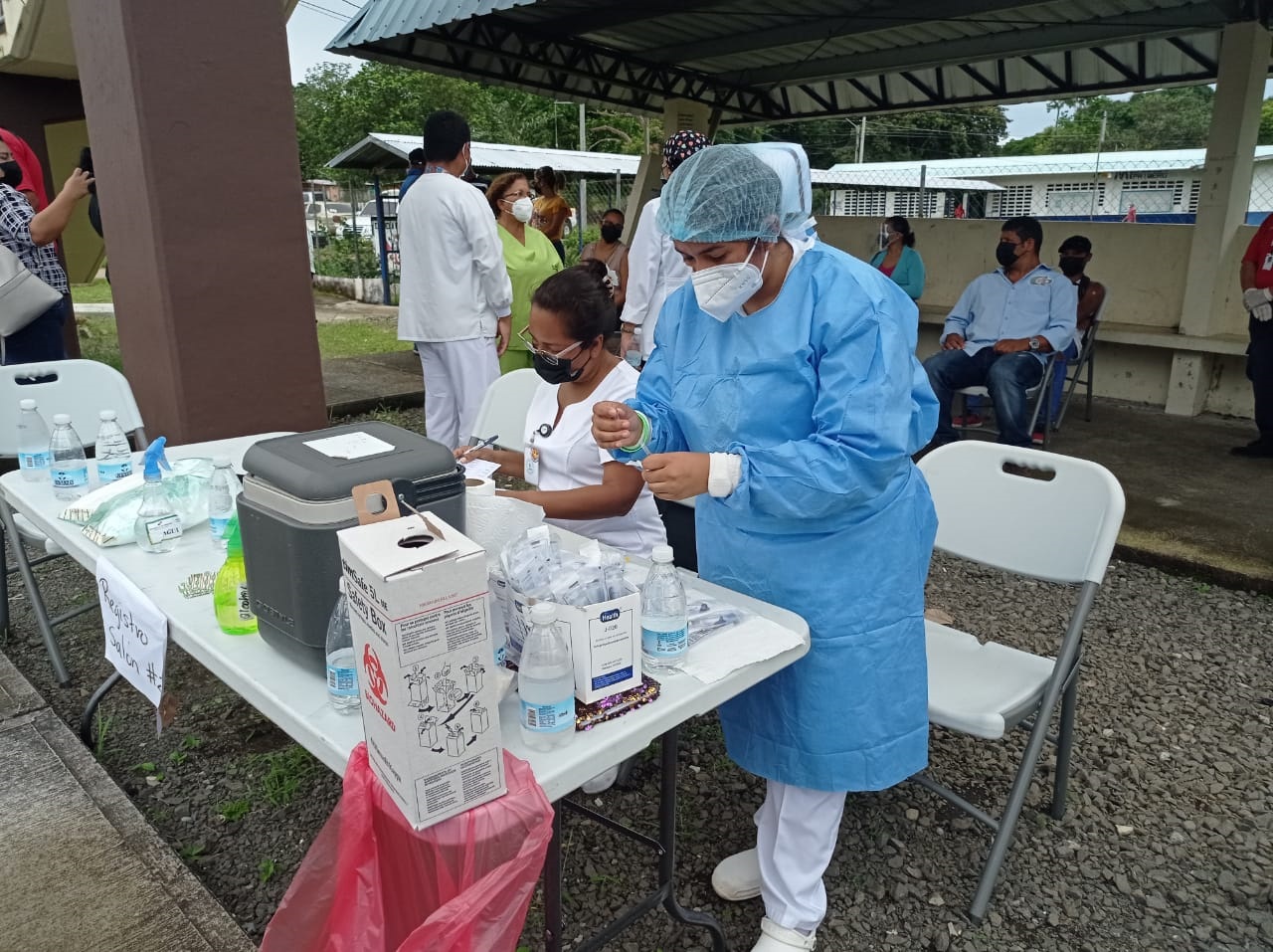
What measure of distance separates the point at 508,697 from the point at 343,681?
25 cm

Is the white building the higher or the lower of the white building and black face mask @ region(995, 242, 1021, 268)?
the higher

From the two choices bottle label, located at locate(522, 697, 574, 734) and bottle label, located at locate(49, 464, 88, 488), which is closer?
bottle label, located at locate(522, 697, 574, 734)

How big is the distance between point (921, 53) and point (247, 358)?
7.23 metres

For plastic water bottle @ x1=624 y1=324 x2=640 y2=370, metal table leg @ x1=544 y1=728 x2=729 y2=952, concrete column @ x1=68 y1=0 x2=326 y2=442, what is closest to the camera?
metal table leg @ x1=544 y1=728 x2=729 y2=952

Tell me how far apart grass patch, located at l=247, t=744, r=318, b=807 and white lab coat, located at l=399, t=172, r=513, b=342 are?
233 centimetres

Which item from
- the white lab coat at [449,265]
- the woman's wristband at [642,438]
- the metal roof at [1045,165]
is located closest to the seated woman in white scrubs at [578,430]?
the woman's wristband at [642,438]

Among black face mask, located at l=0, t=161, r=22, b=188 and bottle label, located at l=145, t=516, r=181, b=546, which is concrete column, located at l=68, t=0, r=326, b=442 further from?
bottle label, located at l=145, t=516, r=181, b=546

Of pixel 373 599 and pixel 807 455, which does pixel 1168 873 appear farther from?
pixel 373 599

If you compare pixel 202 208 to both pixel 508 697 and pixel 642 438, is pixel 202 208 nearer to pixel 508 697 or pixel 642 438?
pixel 642 438

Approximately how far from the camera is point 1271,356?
5.41 metres

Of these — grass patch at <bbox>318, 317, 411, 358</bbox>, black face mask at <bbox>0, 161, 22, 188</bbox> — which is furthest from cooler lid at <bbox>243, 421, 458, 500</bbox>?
grass patch at <bbox>318, 317, 411, 358</bbox>

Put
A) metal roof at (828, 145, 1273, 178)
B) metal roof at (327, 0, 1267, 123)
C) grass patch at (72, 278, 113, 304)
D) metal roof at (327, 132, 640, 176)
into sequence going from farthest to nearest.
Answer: metal roof at (828, 145, 1273, 178) < grass patch at (72, 278, 113, 304) < metal roof at (327, 132, 640, 176) < metal roof at (327, 0, 1267, 123)

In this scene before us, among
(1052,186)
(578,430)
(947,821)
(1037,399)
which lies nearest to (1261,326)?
(1037,399)

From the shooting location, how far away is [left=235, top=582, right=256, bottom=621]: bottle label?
1650 millimetres
